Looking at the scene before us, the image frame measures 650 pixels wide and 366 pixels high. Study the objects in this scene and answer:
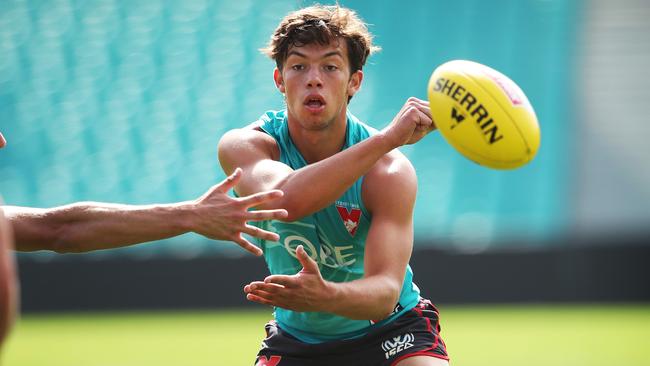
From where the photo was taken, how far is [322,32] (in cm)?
465

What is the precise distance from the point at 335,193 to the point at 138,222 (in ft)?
2.86

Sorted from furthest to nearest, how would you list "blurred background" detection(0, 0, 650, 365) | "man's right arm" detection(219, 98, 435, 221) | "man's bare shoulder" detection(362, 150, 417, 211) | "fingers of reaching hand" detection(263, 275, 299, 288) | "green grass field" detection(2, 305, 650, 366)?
"blurred background" detection(0, 0, 650, 365) < "green grass field" detection(2, 305, 650, 366) < "man's bare shoulder" detection(362, 150, 417, 211) < "man's right arm" detection(219, 98, 435, 221) < "fingers of reaching hand" detection(263, 275, 299, 288)

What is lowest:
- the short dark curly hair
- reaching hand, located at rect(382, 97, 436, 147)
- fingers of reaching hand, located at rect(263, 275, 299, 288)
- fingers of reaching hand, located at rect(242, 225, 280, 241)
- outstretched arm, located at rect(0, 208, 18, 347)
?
outstretched arm, located at rect(0, 208, 18, 347)

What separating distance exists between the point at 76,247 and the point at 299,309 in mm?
1079

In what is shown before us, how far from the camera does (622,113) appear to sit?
1288 centimetres

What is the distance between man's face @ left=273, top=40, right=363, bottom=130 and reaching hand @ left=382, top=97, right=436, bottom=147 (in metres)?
0.53

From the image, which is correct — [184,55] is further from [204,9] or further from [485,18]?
[485,18]

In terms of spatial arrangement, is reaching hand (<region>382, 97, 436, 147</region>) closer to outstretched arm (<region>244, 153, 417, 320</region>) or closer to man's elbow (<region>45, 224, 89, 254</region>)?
outstretched arm (<region>244, 153, 417, 320</region>)

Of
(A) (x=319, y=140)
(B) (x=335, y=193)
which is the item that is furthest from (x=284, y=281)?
(A) (x=319, y=140)

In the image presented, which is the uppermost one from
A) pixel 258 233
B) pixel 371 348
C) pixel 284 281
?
pixel 258 233

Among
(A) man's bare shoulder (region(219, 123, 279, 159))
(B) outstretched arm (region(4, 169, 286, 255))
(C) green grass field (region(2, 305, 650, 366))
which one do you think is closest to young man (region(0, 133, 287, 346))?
(B) outstretched arm (region(4, 169, 286, 255))

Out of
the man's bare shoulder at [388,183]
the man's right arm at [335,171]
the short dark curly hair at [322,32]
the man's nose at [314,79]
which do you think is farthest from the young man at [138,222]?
the short dark curly hair at [322,32]

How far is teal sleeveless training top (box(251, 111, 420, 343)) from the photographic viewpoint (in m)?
4.52

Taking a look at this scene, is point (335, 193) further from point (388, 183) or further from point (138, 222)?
point (138, 222)
